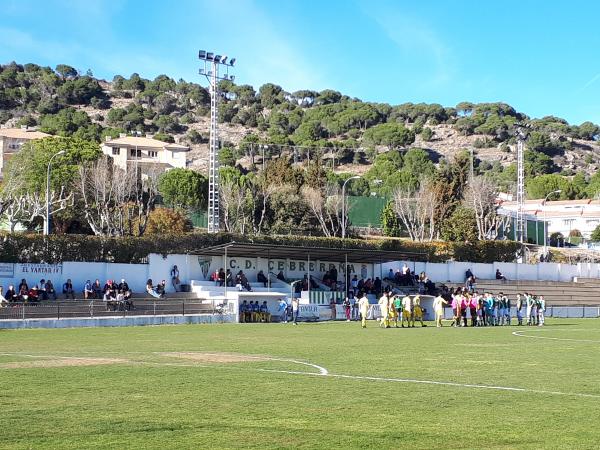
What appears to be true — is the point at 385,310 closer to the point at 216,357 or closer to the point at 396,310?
the point at 396,310

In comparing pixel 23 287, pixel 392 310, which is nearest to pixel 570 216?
pixel 392 310

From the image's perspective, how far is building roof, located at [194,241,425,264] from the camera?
53.0 meters

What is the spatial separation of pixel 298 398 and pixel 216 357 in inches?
313

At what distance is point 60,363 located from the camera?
743 inches

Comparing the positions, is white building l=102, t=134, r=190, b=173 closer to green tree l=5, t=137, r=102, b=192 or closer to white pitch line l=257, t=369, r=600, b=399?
green tree l=5, t=137, r=102, b=192

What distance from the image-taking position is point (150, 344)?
86.7ft

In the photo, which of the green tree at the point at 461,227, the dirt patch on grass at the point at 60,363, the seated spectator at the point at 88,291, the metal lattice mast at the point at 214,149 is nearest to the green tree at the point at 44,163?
the metal lattice mast at the point at 214,149

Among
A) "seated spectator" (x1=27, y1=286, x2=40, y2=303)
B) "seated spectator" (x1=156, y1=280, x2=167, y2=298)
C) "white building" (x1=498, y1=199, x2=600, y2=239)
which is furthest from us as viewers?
"white building" (x1=498, y1=199, x2=600, y2=239)

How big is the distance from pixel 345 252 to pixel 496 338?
26399 mm

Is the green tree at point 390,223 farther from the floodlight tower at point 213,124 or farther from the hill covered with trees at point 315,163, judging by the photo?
the floodlight tower at point 213,124

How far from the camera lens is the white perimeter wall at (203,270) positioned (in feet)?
166

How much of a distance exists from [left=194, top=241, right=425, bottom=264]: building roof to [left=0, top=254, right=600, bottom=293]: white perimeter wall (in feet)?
2.43

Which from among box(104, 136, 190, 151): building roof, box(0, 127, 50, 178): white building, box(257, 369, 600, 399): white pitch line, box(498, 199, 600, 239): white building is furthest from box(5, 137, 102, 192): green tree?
box(257, 369, 600, 399): white pitch line

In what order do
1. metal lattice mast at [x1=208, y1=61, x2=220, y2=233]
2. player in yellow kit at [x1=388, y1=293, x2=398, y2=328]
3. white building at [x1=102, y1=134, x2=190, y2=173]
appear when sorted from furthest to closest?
1. white building at [x1=102, y1=134, x2=190, y2=173]
2. metal lattice mast at [x1=208, y1=61, x2=220, y2=233]
3. player in yellow kit at [x1=388, y1=293, x2=398, y2=328]
